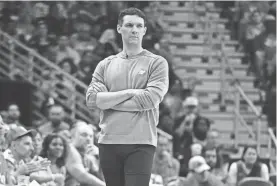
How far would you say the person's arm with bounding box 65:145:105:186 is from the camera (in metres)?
7.97

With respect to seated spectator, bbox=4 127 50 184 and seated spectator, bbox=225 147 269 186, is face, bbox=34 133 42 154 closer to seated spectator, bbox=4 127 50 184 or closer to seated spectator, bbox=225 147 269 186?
seated spectator, bbox=4 127 50 184

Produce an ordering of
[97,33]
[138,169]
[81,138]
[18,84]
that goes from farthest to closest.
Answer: [97,33] → [18,84] → [81,138] → [138,169]

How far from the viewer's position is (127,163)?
4.61 meters

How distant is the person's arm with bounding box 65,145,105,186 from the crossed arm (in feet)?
10.7

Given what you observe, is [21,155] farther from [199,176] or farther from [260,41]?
[260,41]

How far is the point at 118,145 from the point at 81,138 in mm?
4174

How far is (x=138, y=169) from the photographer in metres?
4.57

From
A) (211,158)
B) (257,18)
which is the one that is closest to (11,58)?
(211,158)

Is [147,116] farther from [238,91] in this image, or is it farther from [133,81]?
[238,91]

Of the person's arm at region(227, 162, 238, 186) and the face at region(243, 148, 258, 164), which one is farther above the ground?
the face at region(243, 148, 258, 164)

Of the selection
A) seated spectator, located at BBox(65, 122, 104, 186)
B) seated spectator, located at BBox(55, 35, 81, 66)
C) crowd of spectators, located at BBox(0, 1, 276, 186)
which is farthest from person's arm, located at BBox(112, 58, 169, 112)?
seated spectator, located at BBox(55, 35, 81, 66)

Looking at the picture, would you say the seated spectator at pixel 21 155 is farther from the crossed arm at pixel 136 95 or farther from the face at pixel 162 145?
the face at pixel 162 145

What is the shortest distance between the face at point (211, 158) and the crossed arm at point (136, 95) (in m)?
6.69

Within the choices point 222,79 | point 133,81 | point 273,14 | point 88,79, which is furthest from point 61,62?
point 133,81
